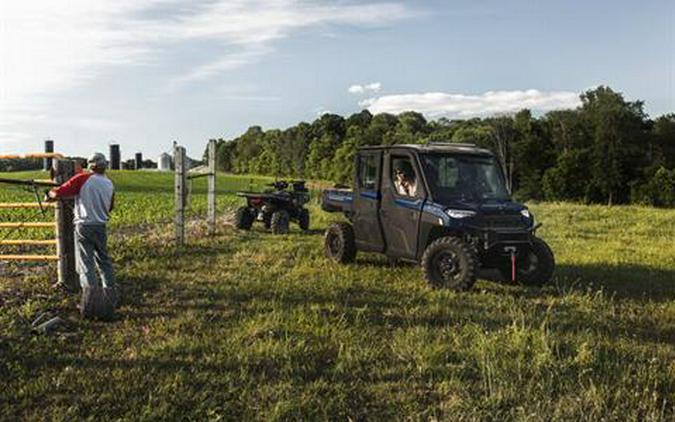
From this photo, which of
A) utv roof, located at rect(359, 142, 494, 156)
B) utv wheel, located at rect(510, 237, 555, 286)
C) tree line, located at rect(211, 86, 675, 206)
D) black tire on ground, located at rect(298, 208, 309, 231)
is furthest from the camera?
tree line, located at rect(211, 86, 675, 206)

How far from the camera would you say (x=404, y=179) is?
968 centimetres

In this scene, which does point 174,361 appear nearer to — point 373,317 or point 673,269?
point 373,317

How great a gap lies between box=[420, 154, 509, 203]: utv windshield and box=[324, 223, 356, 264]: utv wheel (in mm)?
2187

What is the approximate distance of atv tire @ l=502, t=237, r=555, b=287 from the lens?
29.4 ft

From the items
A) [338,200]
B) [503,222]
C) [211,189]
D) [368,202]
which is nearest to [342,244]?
[338,200]

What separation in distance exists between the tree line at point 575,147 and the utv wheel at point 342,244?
43.2 metres

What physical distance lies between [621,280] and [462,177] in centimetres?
288

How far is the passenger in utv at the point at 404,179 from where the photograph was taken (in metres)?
9.55

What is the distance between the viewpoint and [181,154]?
13.0 metres

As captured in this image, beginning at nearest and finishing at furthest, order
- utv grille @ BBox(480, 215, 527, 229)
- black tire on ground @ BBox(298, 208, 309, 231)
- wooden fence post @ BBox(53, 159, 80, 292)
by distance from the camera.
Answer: wooden fence post @ BBox(53, 159, 80, 292) → utv grille @ BBox(480, 215, 527, 229) → black tire on ground @ BBox(298, 208, 309, 231)

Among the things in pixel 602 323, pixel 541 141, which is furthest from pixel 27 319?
pixel 541 141

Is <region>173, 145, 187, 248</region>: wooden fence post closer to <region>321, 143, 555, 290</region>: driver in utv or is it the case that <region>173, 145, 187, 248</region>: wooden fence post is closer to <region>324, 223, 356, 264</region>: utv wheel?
<region>324, 223, 356, 264</region>: utv wheel

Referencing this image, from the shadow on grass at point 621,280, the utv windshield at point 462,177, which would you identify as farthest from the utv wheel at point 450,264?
the shadow on grass at point 621,280

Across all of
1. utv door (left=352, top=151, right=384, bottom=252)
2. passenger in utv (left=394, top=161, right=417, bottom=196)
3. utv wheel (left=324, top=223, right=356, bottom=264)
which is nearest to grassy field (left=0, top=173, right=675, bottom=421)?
utv door (left=352, top=151, right=384, bottom=252)
